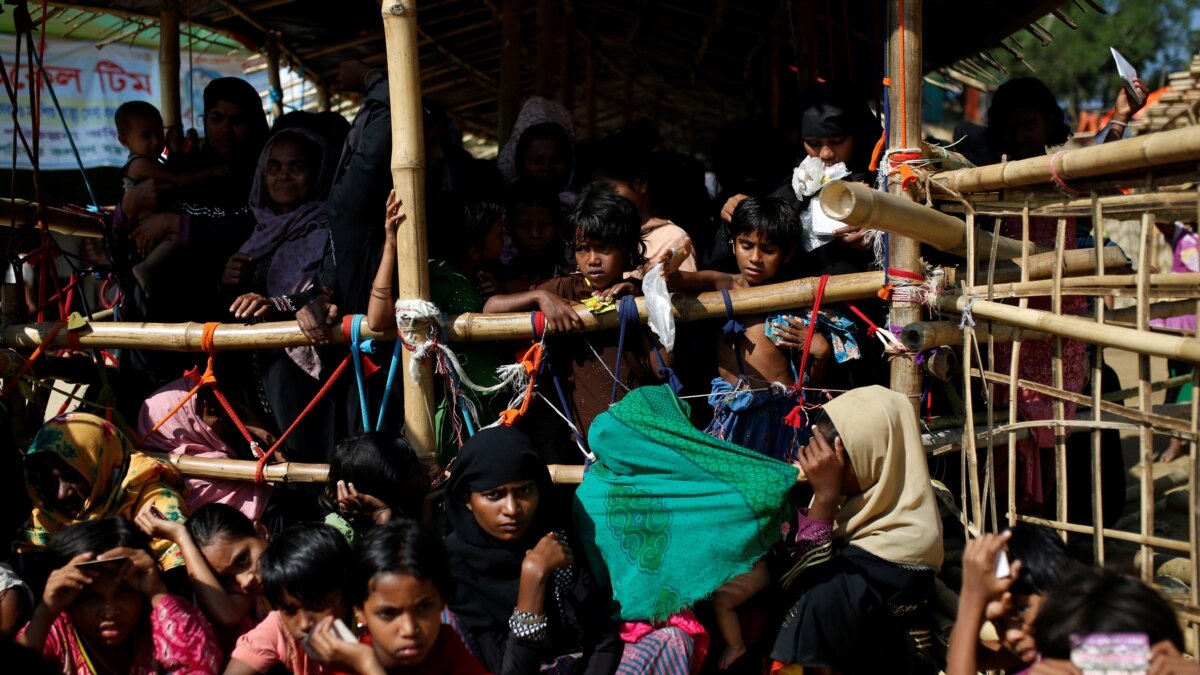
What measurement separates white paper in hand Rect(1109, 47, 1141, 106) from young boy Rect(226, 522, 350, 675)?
321cm

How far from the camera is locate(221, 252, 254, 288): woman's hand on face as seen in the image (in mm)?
4078

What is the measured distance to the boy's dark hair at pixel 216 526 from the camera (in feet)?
10.7

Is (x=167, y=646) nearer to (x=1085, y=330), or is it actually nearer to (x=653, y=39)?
(x=1085, y=330)

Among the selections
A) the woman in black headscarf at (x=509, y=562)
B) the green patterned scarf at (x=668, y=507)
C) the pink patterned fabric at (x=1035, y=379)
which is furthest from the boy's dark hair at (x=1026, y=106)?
the woman in black headscarf at (x=509, y=562)

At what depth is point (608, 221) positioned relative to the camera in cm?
361

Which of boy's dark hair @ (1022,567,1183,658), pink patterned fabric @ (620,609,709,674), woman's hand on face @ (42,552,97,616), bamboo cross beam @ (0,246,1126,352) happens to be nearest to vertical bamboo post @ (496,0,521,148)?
bamboo cross beam @ (0,246,1126,352)

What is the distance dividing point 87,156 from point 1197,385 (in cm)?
1303

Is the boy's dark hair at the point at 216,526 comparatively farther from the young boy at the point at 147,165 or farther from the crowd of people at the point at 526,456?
the young boy at the point at 147,165

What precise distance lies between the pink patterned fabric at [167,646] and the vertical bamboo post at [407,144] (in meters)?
1.03

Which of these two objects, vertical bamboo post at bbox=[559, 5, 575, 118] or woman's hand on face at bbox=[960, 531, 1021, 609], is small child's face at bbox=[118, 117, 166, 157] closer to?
vertical bamboo post at bbox=[559, 5, 575, 118]

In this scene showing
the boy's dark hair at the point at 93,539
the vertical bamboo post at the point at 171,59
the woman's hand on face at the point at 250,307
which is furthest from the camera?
the vertical bamboo post at the point at 171,59

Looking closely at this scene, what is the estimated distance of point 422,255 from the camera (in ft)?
11.5

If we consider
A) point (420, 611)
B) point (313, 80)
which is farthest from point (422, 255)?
point (313, 80)

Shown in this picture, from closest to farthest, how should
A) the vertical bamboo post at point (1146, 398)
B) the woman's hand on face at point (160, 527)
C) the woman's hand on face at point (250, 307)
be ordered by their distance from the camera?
the vertical bamboo post at point (1146, 398) → the woman's hand on face at point (160, 527) → the woman's hand on face at point (250, 307)
